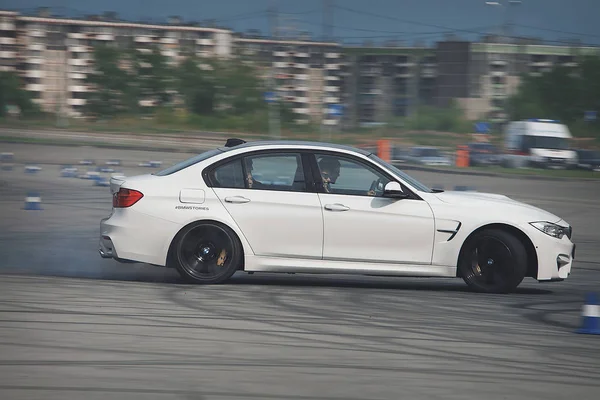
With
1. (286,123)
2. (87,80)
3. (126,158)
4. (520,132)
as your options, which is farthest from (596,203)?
(87,80)

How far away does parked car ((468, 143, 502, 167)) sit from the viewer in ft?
130

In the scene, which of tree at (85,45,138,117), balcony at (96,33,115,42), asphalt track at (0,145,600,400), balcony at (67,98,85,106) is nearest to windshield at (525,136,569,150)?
tree at (85,45,138,117)

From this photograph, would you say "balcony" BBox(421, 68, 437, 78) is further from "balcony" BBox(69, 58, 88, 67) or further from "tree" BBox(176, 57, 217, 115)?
"balcony" BBox(69, 58, 88, 67)

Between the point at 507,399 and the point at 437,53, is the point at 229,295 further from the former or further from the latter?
the point at 437,53

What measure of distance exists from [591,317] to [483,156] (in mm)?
32983

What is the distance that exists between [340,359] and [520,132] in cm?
3535

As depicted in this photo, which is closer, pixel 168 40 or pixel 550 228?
pixel 550 228

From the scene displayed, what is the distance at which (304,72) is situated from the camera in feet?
166

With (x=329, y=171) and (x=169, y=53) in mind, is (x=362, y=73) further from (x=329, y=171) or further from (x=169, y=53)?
(x=329, y=171)

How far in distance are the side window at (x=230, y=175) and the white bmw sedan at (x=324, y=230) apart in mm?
13

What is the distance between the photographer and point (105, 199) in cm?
1967

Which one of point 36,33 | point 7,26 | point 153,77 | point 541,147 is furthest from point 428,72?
point 7,26

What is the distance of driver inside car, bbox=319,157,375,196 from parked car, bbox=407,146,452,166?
95.0 ft

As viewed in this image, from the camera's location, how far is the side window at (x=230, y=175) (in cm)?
945
